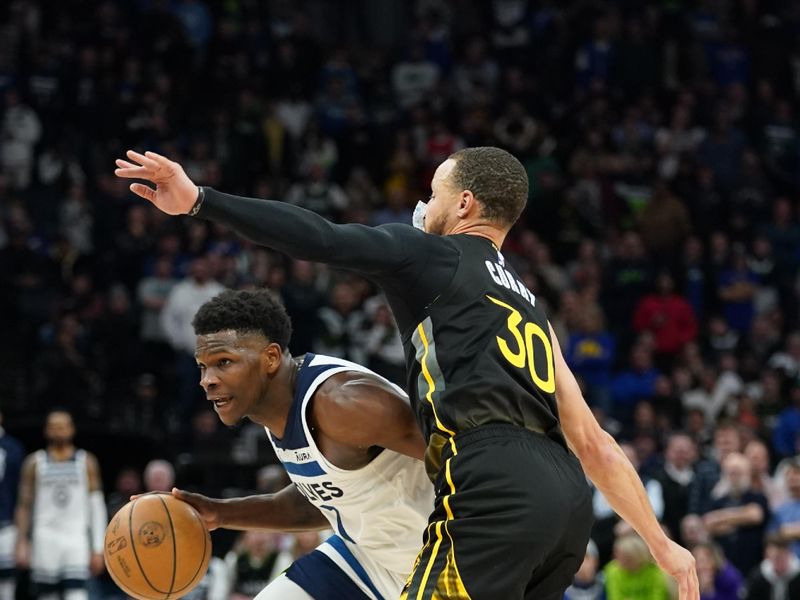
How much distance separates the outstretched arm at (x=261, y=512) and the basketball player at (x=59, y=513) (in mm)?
6192

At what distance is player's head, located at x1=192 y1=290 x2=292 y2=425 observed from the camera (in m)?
4.73

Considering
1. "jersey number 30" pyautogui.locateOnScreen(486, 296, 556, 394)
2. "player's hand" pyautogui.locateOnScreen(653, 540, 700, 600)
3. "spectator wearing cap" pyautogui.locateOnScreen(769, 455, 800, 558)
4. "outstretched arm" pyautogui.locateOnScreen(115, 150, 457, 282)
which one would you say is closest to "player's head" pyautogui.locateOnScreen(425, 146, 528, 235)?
"jersey number 30" pyautogui.locateOnScreen(486, 296, 556, 394)

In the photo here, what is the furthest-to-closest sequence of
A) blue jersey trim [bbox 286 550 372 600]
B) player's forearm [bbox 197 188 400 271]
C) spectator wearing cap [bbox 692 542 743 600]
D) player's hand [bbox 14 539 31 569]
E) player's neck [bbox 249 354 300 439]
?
player's hand [bbox 14 539 31 569]
spectator wearing cap [bbox 692 542 743 600]
blue jersey trim [bbox 286 550 372 600]
player's neck [bbox 249 354 300 439]
player's forearm [bbox 197 188 400 271]

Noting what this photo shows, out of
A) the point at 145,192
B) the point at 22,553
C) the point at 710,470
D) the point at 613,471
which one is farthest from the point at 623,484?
the point at 22,553

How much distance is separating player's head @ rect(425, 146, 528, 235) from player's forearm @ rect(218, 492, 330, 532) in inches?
60.1

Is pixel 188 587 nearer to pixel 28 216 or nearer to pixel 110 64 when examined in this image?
pixel 28 216

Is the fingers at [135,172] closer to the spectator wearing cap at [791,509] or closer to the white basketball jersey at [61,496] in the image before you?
the white basketball jersey at [61,496]

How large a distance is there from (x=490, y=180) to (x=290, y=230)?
0.80 m

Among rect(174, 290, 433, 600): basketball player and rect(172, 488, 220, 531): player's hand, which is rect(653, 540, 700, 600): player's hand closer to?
rect(174, 290, 433, 600): basketball player

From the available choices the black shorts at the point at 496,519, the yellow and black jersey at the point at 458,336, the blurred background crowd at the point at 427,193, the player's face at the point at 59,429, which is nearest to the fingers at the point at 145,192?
the yellow and black jersey at the point at 458,336

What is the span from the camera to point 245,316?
4.80 meters

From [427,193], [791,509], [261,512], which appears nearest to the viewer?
[261,512]

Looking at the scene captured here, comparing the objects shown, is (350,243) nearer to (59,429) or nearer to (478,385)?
(478,385)

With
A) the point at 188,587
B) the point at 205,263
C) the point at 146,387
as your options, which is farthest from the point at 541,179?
the point at 188,587
